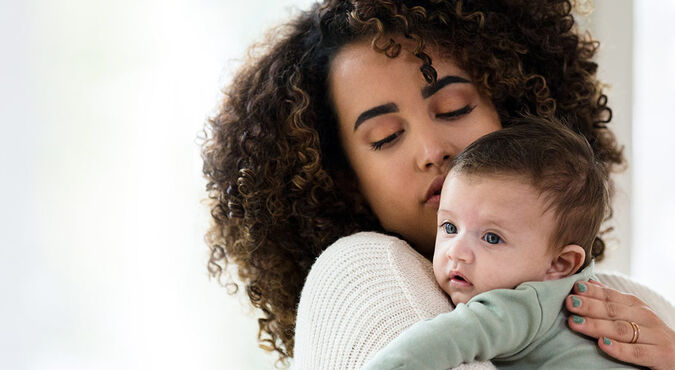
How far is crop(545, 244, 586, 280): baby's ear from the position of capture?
1.46m

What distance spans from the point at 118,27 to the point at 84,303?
37.0 inches

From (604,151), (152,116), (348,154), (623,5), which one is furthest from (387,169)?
(623,5)

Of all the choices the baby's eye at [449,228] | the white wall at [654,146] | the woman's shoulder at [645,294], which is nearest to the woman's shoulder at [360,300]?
the baby's eye at [449,228]

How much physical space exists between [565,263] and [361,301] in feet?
1.35

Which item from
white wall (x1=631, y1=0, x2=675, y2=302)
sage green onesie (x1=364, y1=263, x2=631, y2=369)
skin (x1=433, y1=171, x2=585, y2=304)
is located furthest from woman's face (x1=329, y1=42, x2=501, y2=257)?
white wall (x1=631, y1=0, x2=675, y2=302)

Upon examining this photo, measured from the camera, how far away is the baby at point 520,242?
1.33m

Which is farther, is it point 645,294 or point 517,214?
point 645,294

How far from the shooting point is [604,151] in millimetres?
2316

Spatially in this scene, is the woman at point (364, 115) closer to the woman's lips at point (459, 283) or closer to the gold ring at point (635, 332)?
the woman's lips at point (459, 283)

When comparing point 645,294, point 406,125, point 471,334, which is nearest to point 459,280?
point 471,334

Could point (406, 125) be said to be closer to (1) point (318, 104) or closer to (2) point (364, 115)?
(2) point (364, 115)

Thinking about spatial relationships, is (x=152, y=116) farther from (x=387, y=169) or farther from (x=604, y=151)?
(x=604, y=151)

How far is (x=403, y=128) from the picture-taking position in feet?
5.97

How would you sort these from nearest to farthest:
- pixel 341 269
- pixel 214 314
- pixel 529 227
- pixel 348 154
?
pixel 529 227, pixel 341 269, pixel 348 154, pixel 214 314
